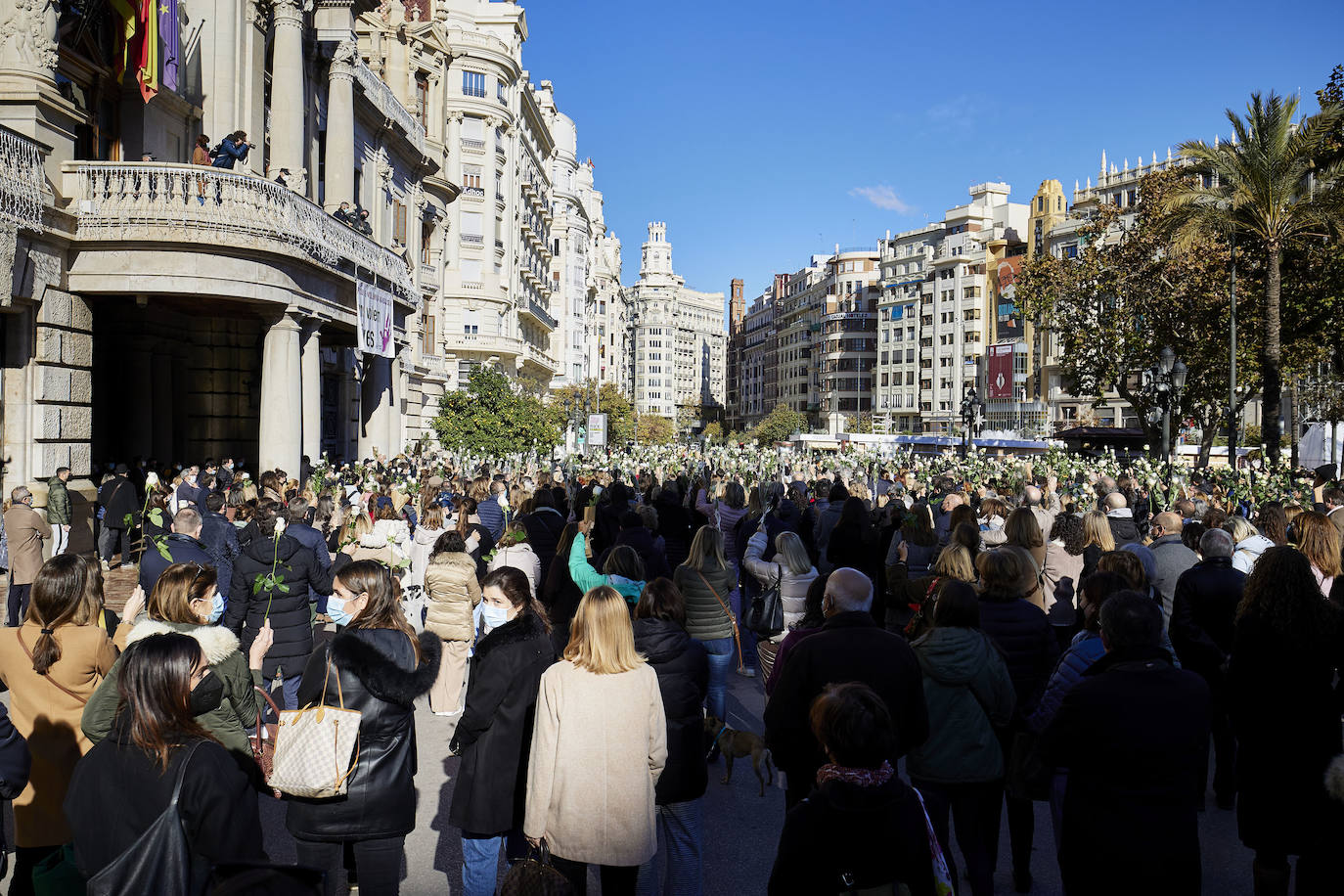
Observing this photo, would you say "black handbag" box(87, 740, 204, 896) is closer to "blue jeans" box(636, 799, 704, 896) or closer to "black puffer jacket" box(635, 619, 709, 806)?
"black puffer jacket" box(635, 619, 709, 806)

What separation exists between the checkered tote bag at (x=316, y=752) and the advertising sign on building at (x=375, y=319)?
17.7m

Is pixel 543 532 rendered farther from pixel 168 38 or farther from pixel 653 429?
pixel 653 429

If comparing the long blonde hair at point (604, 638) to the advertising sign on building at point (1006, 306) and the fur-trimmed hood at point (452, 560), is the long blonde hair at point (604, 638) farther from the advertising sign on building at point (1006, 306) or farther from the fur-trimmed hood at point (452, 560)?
the advertising sign on building at point (1006, 306)

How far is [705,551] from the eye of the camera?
717cm

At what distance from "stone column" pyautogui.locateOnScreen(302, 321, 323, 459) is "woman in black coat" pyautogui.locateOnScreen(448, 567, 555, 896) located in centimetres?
1497

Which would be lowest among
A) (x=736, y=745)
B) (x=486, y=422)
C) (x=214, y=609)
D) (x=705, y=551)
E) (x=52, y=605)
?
(x=736, y=745)

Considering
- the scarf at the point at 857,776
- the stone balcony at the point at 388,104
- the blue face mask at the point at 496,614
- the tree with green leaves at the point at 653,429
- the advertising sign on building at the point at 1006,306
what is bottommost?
the scarf at the point at 857,776

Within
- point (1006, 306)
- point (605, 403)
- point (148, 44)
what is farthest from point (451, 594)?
point (1006, 306)

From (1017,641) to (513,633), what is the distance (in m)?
2.74

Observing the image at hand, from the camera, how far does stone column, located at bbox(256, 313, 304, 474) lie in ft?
54.9

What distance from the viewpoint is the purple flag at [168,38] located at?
1580 centimetres

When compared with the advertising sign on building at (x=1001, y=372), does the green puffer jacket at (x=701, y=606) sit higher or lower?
lower

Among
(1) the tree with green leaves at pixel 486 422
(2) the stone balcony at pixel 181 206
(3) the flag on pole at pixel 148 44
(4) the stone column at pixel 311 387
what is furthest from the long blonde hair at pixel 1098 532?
(1) the tree with green leaves at pixel 486 422

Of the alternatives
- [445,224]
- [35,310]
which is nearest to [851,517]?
[35,310]
